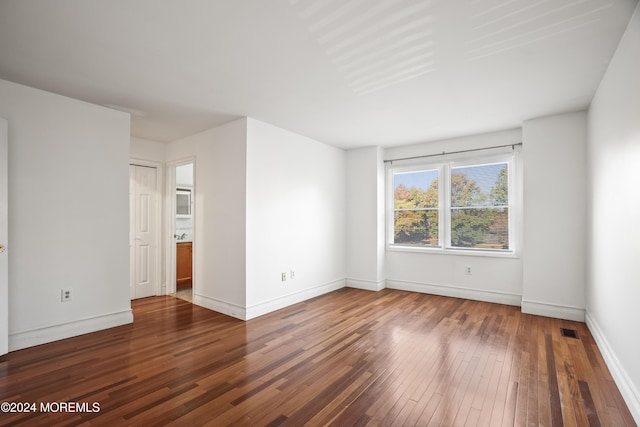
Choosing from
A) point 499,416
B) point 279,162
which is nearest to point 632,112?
point 499,416

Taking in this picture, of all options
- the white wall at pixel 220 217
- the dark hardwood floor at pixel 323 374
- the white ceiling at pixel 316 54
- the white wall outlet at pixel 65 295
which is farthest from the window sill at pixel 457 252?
the white wall outlet at pixel 65 295

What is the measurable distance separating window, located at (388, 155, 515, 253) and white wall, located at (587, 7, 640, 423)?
1.35 m

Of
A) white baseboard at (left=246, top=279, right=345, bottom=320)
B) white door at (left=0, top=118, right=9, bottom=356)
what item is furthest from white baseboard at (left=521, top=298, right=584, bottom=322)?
white door at (left=0, top=118, right=9, bottom=356)

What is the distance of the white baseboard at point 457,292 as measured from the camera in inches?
177

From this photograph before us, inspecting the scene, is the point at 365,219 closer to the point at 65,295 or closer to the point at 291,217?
the point at 291,217

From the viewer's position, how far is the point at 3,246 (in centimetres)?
277

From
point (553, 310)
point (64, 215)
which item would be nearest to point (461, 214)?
point (553, 310)

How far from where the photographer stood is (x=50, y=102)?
315 cm

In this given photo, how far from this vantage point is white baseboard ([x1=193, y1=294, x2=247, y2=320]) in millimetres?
3902

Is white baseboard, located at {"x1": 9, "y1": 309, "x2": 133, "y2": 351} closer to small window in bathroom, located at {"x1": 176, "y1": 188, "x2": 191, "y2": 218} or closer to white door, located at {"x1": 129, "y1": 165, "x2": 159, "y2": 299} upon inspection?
white door, located at {"x1": 129, "y1": 165, "x2": 159, "y2": 299}

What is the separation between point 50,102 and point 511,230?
5884 millimetres

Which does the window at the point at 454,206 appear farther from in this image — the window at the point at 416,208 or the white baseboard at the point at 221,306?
the white baseboard at the point at 221,306

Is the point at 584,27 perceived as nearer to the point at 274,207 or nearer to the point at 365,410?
the point at 365,410

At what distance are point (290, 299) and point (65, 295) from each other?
8.57 feet
